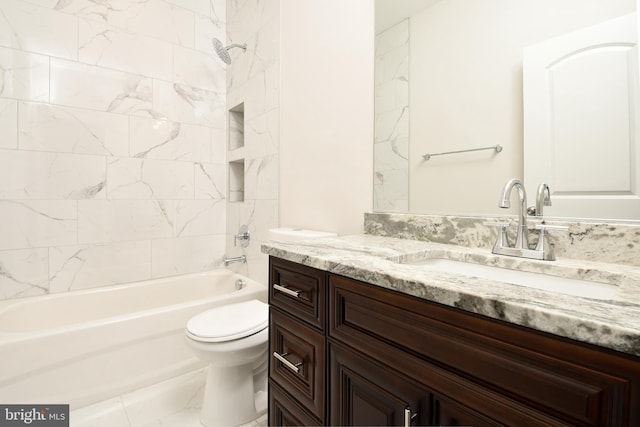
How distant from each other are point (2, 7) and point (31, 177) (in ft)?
3.17

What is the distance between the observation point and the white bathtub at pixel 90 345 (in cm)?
138

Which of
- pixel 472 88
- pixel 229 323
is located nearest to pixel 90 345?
pixel 229 323

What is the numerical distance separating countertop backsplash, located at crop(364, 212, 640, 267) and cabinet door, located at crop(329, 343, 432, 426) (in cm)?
61

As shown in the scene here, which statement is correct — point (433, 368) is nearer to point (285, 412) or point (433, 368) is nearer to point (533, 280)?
point (533, 280)

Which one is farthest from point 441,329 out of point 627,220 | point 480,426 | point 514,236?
point 627,220

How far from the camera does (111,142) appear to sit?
83.5 inches

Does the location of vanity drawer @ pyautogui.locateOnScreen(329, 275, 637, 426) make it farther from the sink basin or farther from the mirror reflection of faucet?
the mirror reflection of faucet

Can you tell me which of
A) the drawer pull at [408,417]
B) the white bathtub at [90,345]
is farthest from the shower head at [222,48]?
the drawer pull at [408,417]

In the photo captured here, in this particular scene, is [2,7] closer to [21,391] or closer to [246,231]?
[246,231]

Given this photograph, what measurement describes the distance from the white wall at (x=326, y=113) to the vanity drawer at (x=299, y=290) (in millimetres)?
608

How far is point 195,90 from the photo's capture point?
246cm

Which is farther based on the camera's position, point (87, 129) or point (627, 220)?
point (87, 129)

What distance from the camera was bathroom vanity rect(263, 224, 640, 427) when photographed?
44 cm

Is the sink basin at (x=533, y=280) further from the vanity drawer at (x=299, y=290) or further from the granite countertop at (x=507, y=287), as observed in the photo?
the vanity drawer at (x=299, y=290)
